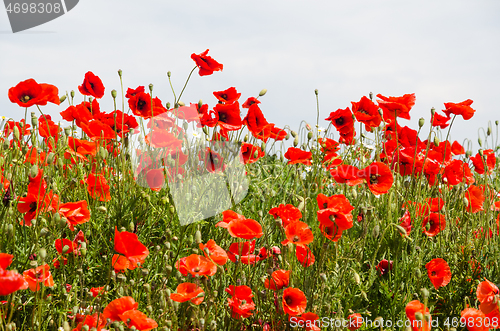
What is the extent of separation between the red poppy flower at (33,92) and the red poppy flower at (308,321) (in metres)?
1.89

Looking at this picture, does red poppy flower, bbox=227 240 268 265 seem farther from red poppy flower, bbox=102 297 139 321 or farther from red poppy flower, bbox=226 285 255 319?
red poppy flower, bbox=102 297 139 321

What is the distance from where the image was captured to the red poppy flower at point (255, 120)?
3228 mm

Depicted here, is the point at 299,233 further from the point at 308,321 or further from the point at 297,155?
the point at 297,155

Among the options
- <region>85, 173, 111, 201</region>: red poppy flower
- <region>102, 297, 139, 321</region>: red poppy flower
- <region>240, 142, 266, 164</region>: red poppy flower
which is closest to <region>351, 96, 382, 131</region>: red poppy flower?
<region>240, 142, 266, 164</region>: red poppy flower

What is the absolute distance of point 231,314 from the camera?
2.03 metres

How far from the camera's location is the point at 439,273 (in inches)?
96.3

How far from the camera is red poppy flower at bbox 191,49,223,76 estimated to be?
322 centimetres

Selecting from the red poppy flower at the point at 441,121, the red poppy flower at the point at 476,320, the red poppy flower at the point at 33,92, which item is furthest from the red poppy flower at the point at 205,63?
the red poppy flower at the point at 476,320

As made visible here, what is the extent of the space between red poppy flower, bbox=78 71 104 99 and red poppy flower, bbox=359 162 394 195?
80.0 inches

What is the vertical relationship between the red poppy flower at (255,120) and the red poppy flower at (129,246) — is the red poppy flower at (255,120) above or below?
above

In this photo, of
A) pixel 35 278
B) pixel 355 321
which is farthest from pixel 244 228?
pixel 35 278

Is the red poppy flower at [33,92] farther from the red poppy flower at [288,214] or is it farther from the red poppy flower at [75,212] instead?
the red poppy flower at [288,214]

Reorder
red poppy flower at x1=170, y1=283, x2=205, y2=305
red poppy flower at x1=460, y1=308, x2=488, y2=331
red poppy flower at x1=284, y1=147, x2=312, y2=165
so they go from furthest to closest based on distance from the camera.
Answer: red poppy flower at x1=284, y1=147, x2=312, y2=165 → red poppy flower at x1=460, y1=308, x2=488, y2=331 → red poppy flower at x1=170, y1=283, x2=205, y2=305

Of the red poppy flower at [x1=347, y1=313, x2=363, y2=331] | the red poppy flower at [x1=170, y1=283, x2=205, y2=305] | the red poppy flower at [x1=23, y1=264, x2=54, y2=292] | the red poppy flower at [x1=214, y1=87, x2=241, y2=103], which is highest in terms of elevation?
the red poppy flower at [x1=214, y1=87, x2=241, y2=103]
